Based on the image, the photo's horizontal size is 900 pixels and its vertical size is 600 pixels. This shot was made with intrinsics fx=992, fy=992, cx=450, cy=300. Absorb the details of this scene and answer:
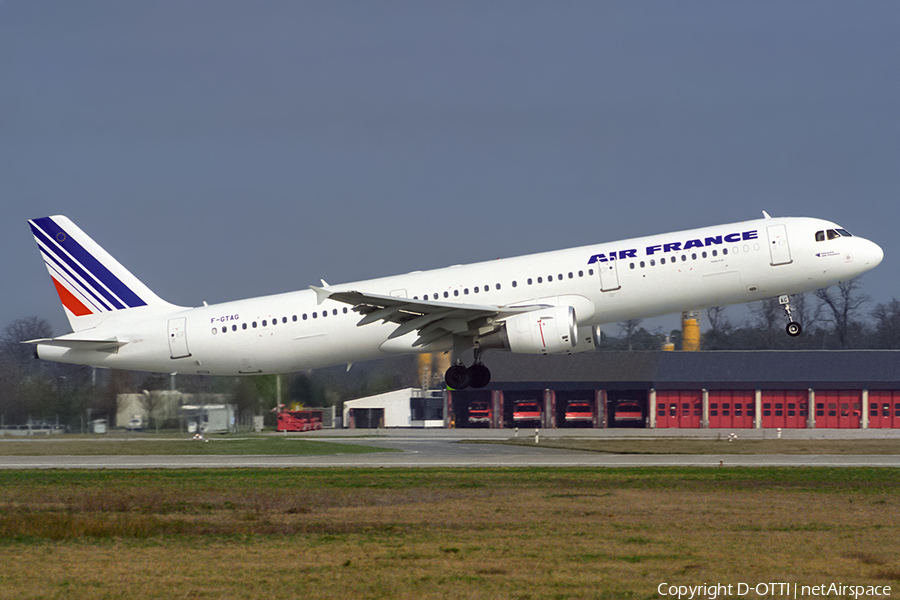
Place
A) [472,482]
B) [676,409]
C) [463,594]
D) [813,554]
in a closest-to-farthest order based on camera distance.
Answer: [463,594], [813,554], [472,482], [676,409]

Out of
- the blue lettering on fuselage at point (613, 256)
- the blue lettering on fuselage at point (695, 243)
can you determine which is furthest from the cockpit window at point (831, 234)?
the blue lettering on fuselage at point (613, 256)

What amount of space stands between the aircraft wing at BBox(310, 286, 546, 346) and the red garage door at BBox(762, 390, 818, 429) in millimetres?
48501

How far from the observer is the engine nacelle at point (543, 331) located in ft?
104

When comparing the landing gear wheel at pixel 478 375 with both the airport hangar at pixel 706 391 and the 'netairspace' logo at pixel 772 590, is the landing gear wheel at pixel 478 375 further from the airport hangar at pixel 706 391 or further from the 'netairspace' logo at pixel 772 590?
the airport hangar at pixel 706 391

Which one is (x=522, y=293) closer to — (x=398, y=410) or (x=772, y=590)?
(x=772, y=590)

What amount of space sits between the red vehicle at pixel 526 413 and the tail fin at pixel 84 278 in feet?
138

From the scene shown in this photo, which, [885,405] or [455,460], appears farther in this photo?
[885,405]

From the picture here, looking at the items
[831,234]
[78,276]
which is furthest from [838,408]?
[78,276]

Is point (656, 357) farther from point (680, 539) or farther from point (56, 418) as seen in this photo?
point (680, 539)

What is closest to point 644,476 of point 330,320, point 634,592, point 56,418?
point 330,320

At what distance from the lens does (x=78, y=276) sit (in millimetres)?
37938

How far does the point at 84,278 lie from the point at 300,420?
22.5 metres

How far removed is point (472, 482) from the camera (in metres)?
29.6

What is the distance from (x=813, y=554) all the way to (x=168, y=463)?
26.6 metres
